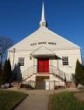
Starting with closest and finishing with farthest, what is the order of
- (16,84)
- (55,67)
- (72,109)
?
1. (72,109)
2. (16,84)
3. (55,67)

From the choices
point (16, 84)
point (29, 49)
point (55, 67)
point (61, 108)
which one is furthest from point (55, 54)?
point (61, 108)

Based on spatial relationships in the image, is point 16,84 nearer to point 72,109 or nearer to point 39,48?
point 39,48

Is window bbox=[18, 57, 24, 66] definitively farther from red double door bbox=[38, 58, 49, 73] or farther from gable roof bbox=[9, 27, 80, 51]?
red double door bbox=[38, 58, 49, 73]

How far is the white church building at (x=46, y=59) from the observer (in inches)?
1105

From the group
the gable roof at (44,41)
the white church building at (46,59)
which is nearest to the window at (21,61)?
the white church building at (46,59)

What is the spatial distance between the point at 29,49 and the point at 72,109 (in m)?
19.3

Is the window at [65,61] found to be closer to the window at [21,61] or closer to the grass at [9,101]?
the window at [21,61]

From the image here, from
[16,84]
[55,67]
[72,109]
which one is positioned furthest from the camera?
[55,67]

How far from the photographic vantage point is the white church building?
28.1 meters

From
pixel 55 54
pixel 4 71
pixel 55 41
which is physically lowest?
pixel 4 71

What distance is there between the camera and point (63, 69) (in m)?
28.7

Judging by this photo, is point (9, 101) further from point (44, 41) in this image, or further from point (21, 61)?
point (44, 41)

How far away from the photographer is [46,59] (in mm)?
29328

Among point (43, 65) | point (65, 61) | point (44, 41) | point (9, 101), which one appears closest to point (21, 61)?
point (43, 65)
